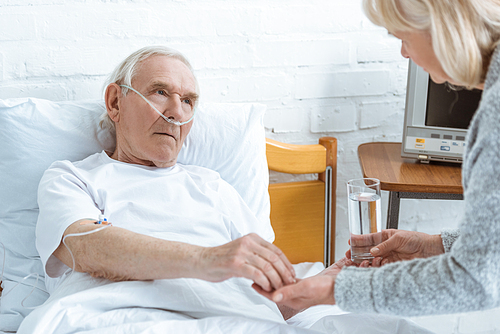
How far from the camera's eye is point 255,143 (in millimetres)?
1556

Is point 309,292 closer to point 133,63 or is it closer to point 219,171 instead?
point 219,171

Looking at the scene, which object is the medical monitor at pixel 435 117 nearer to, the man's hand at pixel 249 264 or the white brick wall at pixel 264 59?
the white brick wall at pixel 264 59

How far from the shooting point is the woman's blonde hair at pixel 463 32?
2.50 feet

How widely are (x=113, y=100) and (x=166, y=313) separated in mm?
677

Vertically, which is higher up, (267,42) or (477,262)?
(267,42)

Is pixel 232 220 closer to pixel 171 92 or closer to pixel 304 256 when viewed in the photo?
pixel 171 92

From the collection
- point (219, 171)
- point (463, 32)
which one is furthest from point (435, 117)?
point (463, 32)

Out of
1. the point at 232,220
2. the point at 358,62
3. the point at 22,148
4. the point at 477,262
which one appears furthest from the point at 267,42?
the point at 477,262

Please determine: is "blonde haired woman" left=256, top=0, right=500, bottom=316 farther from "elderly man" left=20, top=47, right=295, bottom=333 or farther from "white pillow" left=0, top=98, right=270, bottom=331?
"white pillow" left=0, top=98, right=270, bottom=331

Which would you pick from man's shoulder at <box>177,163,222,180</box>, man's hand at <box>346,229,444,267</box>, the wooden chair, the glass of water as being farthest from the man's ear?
man's hand at <box>346,229,444,267</box>

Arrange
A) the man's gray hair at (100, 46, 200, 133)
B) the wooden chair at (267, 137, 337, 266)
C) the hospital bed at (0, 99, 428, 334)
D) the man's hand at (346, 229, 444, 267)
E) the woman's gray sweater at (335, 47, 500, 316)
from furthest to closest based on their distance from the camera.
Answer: the wooden chair at (267, 137, 337, 266), the man's gray hair at (100, 46, 200, 133), the hospital bed at (0, 99, 428, 334), the man's hand at (346, 229, 444, 267), the woman's gray sweater at (335, 47, 500, 316)

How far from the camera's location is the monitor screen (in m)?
1.50

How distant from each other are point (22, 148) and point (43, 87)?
12.1 inches

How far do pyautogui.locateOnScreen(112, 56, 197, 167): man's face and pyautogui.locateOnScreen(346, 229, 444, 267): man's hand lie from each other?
62cm
